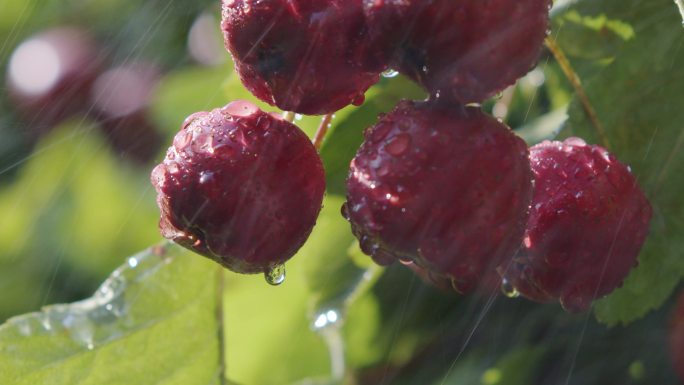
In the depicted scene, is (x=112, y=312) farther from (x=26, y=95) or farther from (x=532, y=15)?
(x=26, y=95)

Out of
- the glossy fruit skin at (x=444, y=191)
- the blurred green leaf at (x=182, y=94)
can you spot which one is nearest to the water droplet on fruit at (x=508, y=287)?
the glossy fruit skin at (x=444, y=191)

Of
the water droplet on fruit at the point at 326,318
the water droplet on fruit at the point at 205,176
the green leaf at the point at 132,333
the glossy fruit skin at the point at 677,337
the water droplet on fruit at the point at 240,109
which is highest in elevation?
the water droplet on fruit at the point at 240,109

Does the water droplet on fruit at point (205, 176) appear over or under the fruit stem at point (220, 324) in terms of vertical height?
over

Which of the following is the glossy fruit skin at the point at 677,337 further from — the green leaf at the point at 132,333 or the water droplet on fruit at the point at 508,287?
the green leaf at the point at 132,333

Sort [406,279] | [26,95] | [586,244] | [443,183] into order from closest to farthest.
Answer: 1. [443,183]
2. [586,244]
3. [406,279]
4. [26,95]

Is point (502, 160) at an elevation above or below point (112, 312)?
above

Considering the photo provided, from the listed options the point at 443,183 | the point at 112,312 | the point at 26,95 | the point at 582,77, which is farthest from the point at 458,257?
Answer: the point at 26,95

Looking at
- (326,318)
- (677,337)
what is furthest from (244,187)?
(677,337)
